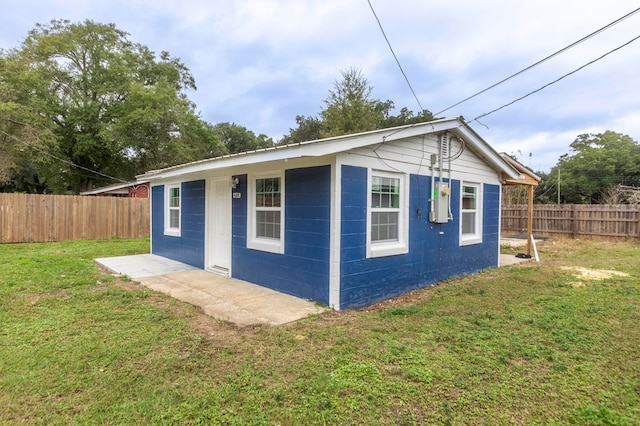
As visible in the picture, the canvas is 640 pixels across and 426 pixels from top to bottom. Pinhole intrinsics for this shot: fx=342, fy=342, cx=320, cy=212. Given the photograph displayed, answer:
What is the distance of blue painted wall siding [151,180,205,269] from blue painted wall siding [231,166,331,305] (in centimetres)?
223

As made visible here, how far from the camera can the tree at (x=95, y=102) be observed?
1934 cm

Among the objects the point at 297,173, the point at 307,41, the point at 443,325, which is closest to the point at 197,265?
the point at 297,173

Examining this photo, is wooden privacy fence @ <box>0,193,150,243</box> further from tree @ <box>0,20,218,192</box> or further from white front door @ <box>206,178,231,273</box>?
white front door @ <box>206,178,231,273</box>

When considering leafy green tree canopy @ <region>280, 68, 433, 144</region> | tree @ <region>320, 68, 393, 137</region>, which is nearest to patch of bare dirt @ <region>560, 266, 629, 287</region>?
leafy green tree canopy @ <region>280, 68, 433, 144</region>

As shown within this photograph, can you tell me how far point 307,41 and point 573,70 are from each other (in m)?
6.45

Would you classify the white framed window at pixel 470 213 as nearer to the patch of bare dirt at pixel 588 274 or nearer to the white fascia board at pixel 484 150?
the white fascia board at pixel 484 150

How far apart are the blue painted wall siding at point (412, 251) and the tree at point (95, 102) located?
698 inches

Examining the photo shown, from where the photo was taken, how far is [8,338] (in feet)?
11.6

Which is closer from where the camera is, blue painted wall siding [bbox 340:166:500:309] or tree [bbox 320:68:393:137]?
blue painted wall siding [bbox 340:166:500:309]

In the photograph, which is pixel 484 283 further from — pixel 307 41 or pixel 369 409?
pixel 307 41

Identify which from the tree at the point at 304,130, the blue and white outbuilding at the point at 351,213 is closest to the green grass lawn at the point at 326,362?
the blue and white outbuilding at the point at 351,213

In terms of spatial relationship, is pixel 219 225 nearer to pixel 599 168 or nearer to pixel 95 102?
pixel 95 102

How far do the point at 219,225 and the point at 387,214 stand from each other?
144 inches

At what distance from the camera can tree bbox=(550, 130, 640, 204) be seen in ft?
91.6
